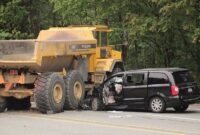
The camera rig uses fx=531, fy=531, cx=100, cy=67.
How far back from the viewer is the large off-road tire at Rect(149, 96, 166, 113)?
1937 cm

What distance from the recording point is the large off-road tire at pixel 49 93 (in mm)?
19312

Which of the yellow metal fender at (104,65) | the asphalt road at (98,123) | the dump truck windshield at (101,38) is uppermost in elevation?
the dump truck windshield at (101,38)

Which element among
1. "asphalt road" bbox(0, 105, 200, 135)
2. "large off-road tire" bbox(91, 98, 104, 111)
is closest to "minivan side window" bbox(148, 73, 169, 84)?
"asphalt road" bbox(0, 105, 200, 135)

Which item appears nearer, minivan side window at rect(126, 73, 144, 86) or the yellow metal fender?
minivan side window at rect(126, 73, 144, 86)

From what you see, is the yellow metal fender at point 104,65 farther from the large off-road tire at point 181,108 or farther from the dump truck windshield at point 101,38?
the large off-road tire at point 181,108

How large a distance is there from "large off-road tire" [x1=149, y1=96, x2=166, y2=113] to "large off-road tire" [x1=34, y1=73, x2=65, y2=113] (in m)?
3.39

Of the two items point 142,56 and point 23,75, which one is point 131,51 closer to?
point 142,56

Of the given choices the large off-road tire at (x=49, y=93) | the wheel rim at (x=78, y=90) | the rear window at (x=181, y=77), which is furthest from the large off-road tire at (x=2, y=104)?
the rear window at (x=181, y=77)

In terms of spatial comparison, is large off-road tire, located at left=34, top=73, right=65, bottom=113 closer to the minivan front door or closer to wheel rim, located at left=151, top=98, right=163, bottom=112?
the minivan front door

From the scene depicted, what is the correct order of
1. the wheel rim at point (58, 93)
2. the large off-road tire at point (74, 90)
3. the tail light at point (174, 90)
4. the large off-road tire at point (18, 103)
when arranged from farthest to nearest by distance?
the large off-road tire at point (18, 103), the large off-road tire at point (74, 90), the wheel rim at point (58, 93), the tail light at point (174, 90)

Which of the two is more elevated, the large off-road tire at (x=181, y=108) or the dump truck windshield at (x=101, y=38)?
the dump truck windshield at (x=101, y=38)

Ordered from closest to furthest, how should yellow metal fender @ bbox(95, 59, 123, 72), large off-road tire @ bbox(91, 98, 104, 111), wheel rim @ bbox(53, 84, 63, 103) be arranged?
1. wheel rim @ bbox(53, 84, 63, 103)
2. large off-road tire @ bbox(91, 98, 104, 111)
3. yellow metal fender @ bbox(95, 59, 123, 72)

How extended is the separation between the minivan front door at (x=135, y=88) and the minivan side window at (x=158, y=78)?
0.26 metres

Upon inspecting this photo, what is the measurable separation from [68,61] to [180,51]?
11.4 m
